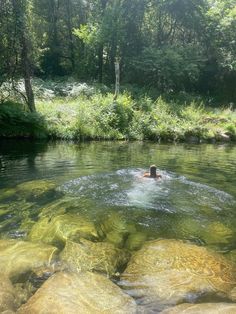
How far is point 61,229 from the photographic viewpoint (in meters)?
5.87

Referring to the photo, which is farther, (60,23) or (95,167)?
(60,23)

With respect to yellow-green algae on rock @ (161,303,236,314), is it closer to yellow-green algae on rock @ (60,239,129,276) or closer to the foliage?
yellow-green algae on rock @ (60,239,129,276)

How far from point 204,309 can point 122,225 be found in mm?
2762

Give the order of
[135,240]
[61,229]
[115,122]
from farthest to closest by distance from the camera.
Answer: [115,122]
[61,229]
[135,240]

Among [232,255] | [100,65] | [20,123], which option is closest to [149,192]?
[232,255]

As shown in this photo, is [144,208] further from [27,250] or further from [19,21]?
[19,21]

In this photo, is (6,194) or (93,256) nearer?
(93,256)

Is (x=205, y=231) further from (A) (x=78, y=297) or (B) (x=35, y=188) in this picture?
(B) (x=35, y=188)

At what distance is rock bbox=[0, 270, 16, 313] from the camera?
371 centimetres

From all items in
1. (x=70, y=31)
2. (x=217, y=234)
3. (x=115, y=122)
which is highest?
(x=70, y=31)

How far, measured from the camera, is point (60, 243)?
5.41m

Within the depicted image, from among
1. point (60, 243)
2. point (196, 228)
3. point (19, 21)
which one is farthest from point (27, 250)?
point (19, 21)

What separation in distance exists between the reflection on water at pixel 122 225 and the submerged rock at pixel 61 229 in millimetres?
16

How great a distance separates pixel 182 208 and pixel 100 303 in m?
3.89
